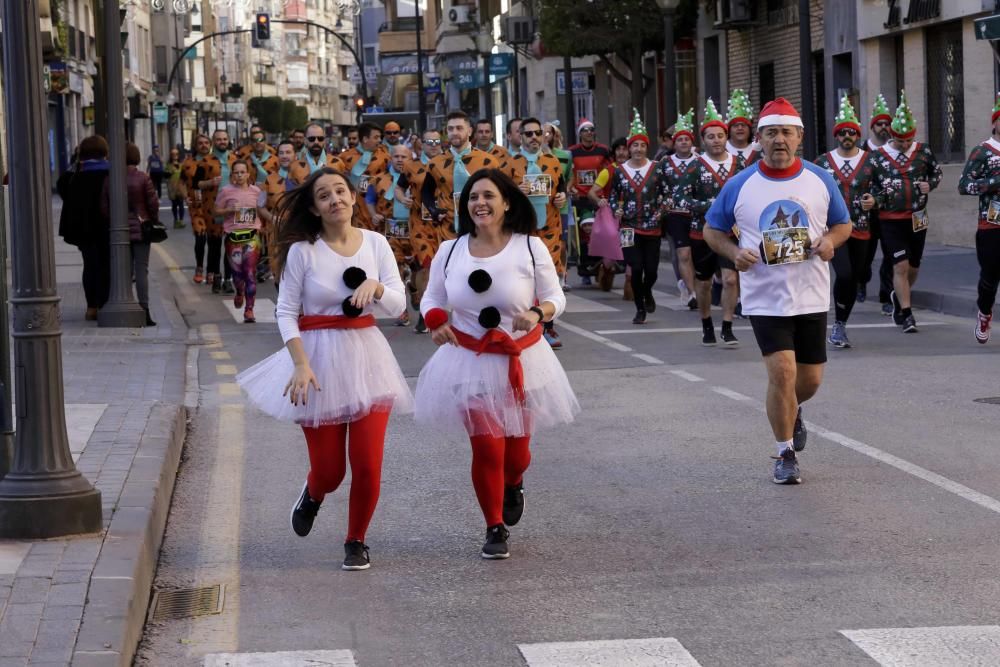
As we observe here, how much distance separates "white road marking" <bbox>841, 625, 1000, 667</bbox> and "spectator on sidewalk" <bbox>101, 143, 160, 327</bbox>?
1262 centimetres

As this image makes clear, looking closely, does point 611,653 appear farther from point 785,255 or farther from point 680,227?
point 680,227

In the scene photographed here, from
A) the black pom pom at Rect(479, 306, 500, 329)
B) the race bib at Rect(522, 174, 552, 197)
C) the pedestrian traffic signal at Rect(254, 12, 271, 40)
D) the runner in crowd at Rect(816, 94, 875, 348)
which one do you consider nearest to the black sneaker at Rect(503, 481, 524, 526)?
the black pom pom at Rect(479, 306, 500, 329)

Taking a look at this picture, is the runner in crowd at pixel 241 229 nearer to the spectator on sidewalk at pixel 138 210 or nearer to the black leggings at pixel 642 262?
the spectator on sidewalk at pixel 138 210

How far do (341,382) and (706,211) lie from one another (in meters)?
8.77

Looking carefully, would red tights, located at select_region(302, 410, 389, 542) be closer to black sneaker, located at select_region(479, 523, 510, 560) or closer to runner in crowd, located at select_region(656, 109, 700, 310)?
black sneaker, located at select_region(479, 523, 510, 560)

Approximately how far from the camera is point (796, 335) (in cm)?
884

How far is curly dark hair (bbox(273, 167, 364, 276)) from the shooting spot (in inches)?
277

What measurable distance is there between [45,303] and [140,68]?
81761 mm

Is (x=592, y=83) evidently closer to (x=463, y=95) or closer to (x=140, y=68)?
(x=463, y=95)

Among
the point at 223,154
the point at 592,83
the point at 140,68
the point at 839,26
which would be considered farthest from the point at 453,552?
the point at 140,68

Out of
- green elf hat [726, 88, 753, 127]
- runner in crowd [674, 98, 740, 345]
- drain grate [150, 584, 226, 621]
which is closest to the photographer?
drain grate [150, 584, 226, 621]

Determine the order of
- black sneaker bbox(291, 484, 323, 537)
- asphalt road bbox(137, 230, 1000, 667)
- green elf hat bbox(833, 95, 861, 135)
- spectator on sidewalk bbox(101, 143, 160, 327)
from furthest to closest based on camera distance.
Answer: spectator on sidewalk bbox(101, 143, 160, 327) → green elf hat bbox(833, 95, 861, 135) → black sneaker bbox(291, 484, 323, 537) → asphalt road bbox(137, 230, 1000, 667)

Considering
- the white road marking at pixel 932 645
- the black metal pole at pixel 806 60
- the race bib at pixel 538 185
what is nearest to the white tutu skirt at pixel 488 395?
the white road marking at pixel 932 645

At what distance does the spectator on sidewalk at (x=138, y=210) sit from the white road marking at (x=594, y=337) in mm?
3900
